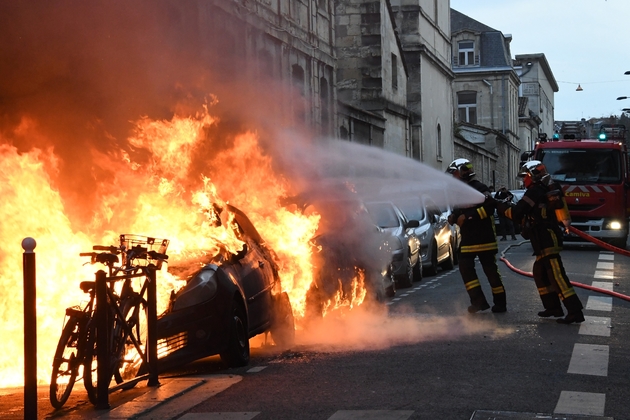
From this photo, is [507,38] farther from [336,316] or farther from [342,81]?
[336,316]

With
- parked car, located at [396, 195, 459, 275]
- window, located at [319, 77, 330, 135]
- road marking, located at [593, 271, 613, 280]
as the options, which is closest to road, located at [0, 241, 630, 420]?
road marking, located at [593, 271, 613, 280]

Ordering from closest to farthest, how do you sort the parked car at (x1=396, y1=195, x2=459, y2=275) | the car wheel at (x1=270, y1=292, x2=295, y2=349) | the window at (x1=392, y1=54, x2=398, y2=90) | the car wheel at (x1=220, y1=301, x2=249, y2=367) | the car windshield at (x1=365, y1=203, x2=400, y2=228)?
the car wheel at (x1=220, y1=301, x2=249, y2=367)
the car wheel at (x1=270, y1=292, x2=295, y2=349)
the car windshield at (x1=365, y1=203, x2=400, y2=228)
the parked car at (x1=396, y1=195, x2=459, y2=275)
the window at (x1=392, y1=54, x2=398, y2=90)

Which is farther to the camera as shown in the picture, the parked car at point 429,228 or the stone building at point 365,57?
the stone building at point 365,57

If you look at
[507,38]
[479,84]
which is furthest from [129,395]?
[507,38]

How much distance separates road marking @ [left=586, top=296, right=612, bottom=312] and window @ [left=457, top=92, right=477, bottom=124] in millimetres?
64026

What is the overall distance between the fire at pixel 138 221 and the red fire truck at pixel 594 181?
16.3 m

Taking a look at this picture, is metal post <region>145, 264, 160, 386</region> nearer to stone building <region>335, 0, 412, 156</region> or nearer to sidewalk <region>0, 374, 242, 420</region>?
sidewalk <region>0, 374, 242, 420</region>

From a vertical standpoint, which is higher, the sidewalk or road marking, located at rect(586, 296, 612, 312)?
road marking, located at rect(586, 296, 612, 312)

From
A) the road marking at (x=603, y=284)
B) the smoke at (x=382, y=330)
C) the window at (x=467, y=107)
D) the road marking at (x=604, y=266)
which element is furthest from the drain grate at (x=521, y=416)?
the window at (x=467, y=107)

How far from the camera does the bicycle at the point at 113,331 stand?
7.48 m

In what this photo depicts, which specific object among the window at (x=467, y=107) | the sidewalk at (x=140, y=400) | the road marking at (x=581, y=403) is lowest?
the road marking at (x=581, y=403)

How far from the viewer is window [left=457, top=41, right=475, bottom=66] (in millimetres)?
77375

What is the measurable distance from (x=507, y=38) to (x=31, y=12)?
71814 mm

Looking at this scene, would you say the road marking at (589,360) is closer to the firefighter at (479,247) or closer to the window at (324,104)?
the firefighter at (479,247)
